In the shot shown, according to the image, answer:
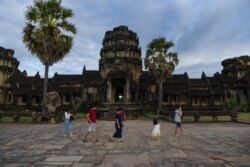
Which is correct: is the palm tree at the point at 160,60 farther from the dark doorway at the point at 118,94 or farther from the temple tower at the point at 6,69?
the temple tower at the point at 6,69

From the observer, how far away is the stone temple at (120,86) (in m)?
31.6

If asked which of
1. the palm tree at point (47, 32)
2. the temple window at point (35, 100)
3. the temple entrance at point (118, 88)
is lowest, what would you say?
the temple window at point (35, 100)

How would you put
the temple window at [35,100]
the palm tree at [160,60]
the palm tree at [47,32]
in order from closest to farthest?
1. the palm tree at [47,32]
2. the palm tree at [160,60]
3. the temple window at [35,100]

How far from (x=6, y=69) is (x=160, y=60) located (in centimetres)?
3179

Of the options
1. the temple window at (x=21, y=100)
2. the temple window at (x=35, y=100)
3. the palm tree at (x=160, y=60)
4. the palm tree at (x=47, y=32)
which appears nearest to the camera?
the palm tree at (x=47, y=32)

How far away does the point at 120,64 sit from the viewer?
31547 mm

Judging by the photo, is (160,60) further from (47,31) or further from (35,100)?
(35,100)

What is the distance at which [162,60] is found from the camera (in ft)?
96.5

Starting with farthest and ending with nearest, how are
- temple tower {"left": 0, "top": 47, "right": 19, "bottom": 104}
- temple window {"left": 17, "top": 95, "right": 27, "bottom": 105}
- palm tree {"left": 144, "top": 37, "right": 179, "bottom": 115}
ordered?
temple tower {"left": 0, "top": 47, "right": 19, "bottom": 104}, temple window {"left": 17, "top": 95, "right": 27, "bottom": 105}, palm tree {"left": 144, "top": 37, "right": 179, "bottom": 115}

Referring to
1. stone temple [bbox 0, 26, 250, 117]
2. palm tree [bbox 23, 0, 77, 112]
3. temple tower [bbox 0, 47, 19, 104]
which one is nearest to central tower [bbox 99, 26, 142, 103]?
stone temple [bbox 0, 26, 250, 117]

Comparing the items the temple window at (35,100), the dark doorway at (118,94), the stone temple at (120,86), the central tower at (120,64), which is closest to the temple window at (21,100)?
the stone temple at (120,86)

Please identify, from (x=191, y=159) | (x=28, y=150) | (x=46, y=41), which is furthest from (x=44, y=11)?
(x=191, y=159)

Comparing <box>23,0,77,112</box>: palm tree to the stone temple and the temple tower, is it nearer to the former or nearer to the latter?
the stone temple

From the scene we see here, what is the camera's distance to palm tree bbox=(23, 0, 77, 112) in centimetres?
1959
